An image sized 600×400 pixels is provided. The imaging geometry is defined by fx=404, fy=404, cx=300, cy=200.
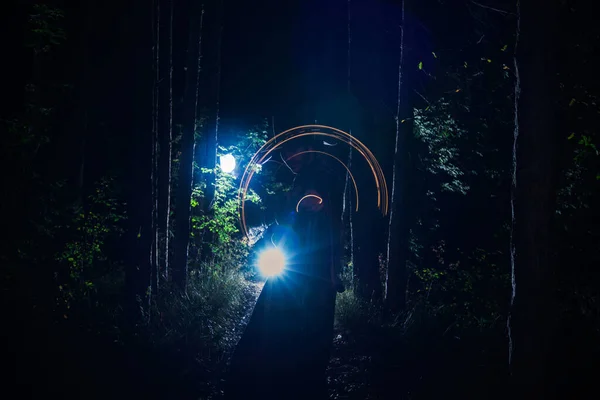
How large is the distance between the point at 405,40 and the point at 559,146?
17.7 feet

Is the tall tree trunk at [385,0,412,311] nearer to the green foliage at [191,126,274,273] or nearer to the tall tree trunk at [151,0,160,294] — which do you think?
the tall tree trunk at [151,0,160,294]

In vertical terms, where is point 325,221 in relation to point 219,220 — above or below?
below

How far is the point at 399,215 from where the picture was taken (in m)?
8.77

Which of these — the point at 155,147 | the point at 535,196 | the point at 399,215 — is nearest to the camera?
the point at 535,196

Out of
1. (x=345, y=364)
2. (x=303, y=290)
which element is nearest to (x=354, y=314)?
(x=303, y=290)

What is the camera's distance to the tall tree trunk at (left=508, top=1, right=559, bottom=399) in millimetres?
4066

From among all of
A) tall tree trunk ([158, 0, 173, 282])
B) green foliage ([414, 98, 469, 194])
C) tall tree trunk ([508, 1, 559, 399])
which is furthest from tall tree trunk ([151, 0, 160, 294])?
green foliage ([414, 98, 469, 194])

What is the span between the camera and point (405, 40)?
28.3 feet

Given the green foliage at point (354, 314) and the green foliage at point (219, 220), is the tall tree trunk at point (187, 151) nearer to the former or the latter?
the green foliage at point (219, 220)

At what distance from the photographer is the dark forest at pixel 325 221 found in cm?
491

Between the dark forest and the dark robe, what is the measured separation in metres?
0.05

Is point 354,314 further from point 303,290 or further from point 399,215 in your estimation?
point 399,215

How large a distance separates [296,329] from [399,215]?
3.27 meters

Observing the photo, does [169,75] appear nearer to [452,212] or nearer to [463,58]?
[463,58]
